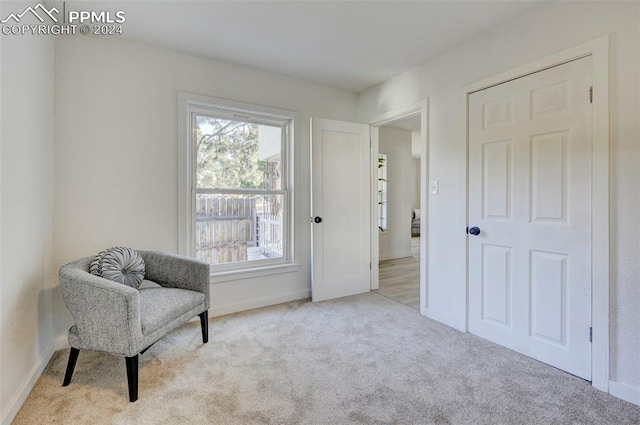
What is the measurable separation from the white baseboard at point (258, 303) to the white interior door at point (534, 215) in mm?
1745

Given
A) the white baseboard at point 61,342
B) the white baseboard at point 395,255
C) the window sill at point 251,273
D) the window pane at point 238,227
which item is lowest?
the white baseboard at point 61,342

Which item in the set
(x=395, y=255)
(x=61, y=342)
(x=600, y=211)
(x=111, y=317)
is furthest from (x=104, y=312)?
(x=395, y=255)

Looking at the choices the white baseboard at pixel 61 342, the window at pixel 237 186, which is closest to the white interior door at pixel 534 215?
the window at pixel 237 186

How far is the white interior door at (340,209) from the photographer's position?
3305 mm

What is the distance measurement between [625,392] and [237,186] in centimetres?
319

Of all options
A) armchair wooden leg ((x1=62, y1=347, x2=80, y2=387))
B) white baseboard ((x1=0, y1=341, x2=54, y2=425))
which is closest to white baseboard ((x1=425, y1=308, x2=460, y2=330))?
armchair wooden leg ((x1=62, y1=347, x2=80, y2=387))

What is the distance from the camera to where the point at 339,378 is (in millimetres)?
1889

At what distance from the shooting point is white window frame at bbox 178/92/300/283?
2760 millimetres

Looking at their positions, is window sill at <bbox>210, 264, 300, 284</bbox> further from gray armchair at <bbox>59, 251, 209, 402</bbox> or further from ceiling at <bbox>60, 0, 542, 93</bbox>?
ceiling at <bbox>60, 0, 542, 93</bbox>

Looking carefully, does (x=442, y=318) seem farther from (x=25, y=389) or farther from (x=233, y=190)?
(x=25, y=389)

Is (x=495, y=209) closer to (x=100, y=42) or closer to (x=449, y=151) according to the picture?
(x=449, y=151)

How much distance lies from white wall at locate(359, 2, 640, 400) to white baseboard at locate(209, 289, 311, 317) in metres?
1.39

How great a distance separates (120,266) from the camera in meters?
2.09

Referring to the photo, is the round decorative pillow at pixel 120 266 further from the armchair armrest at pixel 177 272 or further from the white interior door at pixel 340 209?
the white interior door at pixel 340 209
